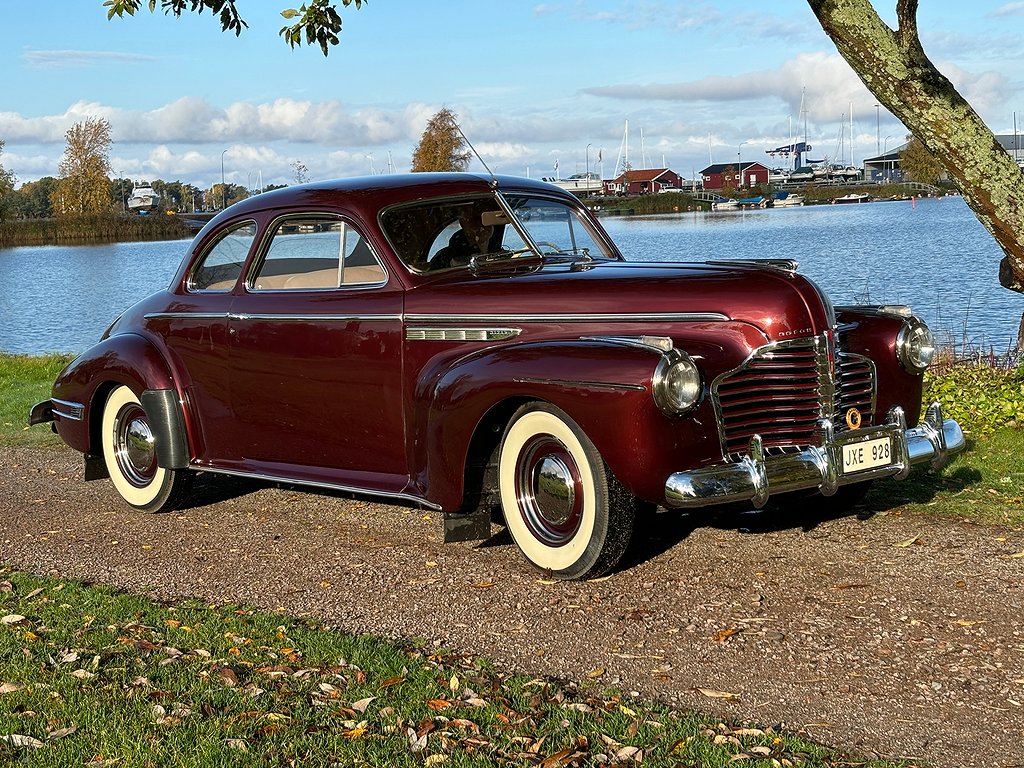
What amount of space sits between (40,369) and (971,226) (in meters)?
45.6

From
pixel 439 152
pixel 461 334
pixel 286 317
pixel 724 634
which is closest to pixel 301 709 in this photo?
pixel 724 634

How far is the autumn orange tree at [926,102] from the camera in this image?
899cm

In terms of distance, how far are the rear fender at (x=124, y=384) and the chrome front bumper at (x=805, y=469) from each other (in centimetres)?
364

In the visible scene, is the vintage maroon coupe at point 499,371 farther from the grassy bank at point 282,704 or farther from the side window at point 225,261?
the grassy bank at point 282,704

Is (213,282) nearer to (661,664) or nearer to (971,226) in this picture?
(661,664)

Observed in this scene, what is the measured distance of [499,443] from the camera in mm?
6191

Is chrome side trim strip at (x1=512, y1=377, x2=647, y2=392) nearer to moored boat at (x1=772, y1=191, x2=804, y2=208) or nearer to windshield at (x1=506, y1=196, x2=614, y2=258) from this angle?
windshield at (x1=506, y1=196, x2=614, y2=258)

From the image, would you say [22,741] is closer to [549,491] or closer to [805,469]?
[549,491]

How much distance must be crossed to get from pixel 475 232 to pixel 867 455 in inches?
98.0

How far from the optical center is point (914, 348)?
646 cm

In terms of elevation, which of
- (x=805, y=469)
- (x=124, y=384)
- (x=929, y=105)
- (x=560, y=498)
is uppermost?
(x=929, y=105)

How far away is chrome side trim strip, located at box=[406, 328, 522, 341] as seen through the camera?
→ 6277 mm

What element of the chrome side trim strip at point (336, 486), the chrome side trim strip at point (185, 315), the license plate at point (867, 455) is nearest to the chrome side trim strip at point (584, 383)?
the chrome side trim strip at point (336, 486)

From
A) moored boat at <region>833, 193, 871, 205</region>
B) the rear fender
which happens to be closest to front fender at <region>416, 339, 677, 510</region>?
the rear fender
